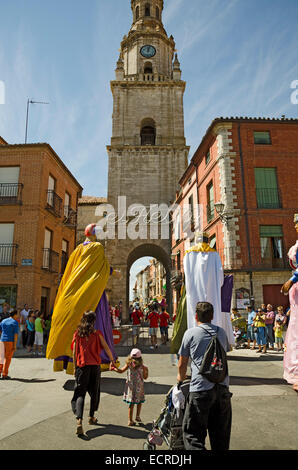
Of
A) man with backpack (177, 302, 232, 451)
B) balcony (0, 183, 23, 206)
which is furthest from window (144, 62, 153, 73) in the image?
man with backpack (177, 302, 232, 451)

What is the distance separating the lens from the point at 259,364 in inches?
325

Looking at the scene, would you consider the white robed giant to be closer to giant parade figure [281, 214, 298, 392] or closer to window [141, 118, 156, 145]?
giant parade figure [281, 214, 298, 392]

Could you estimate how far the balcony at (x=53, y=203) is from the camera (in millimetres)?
16403

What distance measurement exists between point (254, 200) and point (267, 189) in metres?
1.10

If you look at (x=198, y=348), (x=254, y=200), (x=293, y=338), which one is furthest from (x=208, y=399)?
(x=254, y=200)

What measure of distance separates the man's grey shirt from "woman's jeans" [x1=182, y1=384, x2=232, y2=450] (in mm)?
53

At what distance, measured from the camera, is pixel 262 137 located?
1791 cm

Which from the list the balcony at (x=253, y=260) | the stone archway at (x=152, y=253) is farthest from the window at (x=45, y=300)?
the stone archway at (x=152, y=253)

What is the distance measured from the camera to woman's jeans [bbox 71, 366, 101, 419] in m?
3.73

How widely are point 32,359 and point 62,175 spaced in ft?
38.9

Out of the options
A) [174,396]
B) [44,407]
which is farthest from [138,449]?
[44,407]

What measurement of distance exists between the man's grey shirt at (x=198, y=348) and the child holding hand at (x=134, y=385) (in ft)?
5.10
